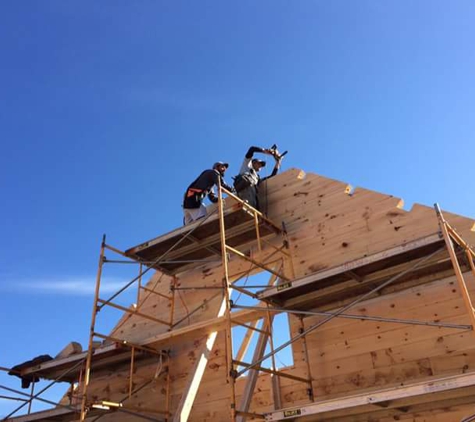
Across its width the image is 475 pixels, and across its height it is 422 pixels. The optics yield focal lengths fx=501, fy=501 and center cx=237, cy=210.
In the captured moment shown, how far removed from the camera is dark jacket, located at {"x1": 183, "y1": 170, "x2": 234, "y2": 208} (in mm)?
8648

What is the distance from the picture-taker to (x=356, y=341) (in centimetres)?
654

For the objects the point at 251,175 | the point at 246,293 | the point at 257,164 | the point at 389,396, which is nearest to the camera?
the point at 389,396

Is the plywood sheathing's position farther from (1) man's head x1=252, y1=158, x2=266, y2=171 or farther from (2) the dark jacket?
(2) the dark jacket

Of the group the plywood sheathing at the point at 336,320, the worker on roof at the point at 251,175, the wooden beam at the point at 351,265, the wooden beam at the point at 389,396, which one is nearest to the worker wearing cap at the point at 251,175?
the worker on roof at the point at 251,175

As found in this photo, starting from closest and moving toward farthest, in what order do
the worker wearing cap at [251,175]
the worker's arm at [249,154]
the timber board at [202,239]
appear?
the timber board at [202,239] < the worker wearing cap at [251,175] < the worker's arm at [249,154]

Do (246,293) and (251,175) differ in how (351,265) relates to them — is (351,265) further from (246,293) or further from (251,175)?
(251,175)

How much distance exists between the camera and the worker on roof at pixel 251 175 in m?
8.63

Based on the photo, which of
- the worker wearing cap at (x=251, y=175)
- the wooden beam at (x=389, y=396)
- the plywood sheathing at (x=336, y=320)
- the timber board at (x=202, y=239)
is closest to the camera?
the wooden beam at (x=389, y=396)

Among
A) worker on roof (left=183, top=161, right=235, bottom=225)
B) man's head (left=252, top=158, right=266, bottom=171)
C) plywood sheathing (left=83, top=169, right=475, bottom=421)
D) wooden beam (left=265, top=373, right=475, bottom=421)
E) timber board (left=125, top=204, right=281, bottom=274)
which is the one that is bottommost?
wooden beam (left=265, top=373, right=475, bottom=421)

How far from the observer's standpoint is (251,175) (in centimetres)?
891

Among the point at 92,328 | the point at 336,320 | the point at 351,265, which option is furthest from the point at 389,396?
the point at 92,328

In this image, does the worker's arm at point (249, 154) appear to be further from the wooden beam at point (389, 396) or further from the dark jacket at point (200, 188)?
the wooden beam at point (389, 396)

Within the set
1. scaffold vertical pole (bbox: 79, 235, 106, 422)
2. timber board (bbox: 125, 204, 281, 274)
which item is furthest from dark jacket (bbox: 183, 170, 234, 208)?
scaffold vertical pole (bbox: 79, 235, 106, 422)

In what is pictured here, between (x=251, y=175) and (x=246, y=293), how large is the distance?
9.58ft
